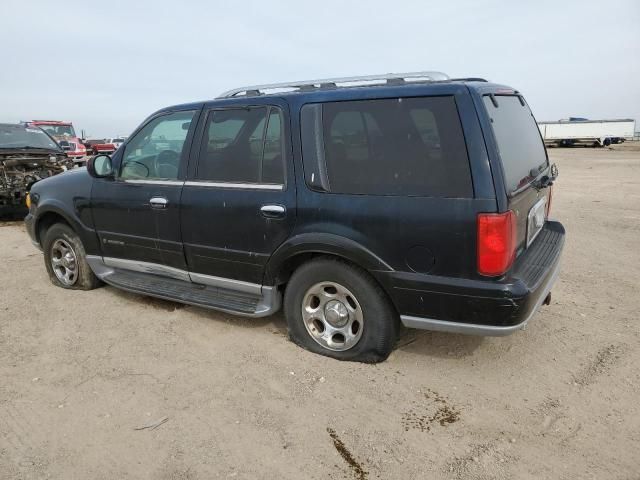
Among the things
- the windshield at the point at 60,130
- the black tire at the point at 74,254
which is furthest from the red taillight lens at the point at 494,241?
the windshield at the point at 60,130

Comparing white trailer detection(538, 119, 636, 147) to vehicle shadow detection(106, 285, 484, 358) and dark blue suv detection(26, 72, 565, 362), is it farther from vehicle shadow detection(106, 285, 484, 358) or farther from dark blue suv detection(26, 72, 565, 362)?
dark blue suv detection(26, 72, 565, 362)

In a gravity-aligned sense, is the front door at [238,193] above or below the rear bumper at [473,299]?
above

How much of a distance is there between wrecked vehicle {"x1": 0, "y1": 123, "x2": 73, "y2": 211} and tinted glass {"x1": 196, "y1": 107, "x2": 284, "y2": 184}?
6.84m

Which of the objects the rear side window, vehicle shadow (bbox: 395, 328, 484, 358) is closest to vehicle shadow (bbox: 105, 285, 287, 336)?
vehicle shadow (bbox: 395, 328, 484, 358)

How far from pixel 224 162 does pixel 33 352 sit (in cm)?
204

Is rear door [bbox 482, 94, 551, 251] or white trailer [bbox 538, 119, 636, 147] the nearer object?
rear door [bbox 482, 94, 551, 251]

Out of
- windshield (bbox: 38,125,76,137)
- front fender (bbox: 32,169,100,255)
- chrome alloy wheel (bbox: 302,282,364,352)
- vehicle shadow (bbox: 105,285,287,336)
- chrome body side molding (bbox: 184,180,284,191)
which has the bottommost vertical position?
vehicle shadow (bbox: 105,285,287,336)

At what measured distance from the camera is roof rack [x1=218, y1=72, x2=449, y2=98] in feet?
10.3

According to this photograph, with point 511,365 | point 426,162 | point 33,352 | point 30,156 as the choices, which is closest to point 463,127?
point 426,162

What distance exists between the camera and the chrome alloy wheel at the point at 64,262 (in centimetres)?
497

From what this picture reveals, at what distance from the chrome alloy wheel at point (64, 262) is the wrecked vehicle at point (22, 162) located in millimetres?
4840

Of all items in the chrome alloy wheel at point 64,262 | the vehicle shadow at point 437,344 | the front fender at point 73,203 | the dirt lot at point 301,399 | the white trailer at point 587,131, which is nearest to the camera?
the dirt lot at point 301,399

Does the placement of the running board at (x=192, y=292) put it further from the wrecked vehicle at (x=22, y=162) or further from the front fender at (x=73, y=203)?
the wrecked vehicle at (x=22, y=162)

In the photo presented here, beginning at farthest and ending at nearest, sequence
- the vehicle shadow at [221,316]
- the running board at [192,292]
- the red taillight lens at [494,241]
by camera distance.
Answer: the vehicle shadow at [221,316], the running board at [192,292], the red taillight lens at [494,241]
